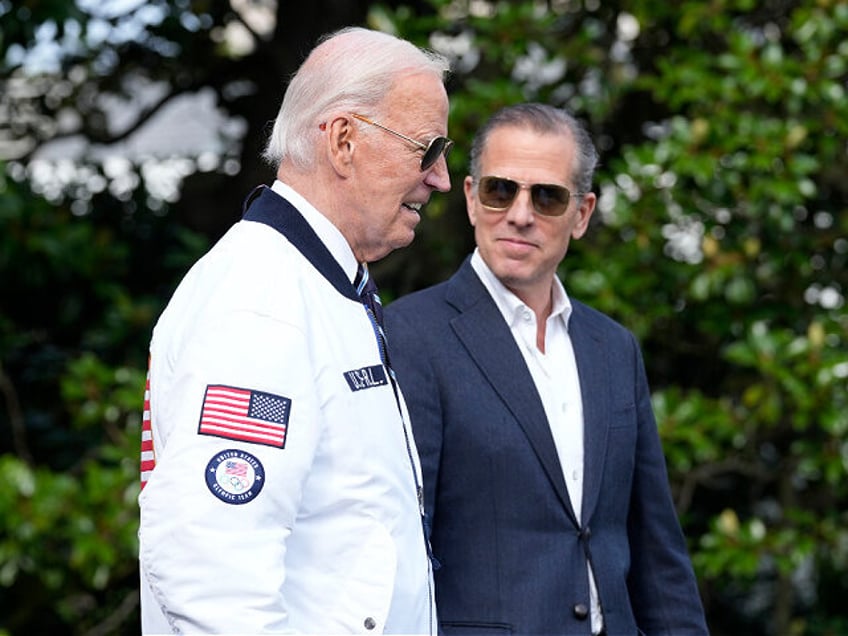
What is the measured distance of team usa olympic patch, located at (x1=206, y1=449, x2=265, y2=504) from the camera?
1665mm

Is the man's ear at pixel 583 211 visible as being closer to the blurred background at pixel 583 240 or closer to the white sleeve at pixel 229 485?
the white sleeve at pixel 229 485

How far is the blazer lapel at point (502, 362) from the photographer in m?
2.60

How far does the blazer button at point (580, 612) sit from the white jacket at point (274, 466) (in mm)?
666

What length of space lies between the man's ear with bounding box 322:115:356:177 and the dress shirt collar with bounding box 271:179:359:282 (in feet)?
0.24

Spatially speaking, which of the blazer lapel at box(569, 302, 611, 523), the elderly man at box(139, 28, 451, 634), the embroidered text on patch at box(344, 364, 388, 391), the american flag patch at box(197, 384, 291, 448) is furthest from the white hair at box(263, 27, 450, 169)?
the blazer lapel at box(569, 302, 611, 523)

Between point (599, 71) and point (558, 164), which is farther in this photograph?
point (599, 71)

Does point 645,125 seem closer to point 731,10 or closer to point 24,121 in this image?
point 731,10

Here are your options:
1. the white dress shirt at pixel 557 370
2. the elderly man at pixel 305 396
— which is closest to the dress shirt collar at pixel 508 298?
the white dress shirt at pixel 557 370

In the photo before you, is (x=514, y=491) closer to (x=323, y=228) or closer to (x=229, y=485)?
(x=323, y=228)

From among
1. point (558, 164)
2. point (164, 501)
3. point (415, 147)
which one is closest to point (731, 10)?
point (558, 164)

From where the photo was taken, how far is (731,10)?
4965mm

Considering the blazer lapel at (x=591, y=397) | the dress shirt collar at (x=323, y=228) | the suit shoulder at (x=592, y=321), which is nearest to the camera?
the dress shirt collar at (x=323, y=228)

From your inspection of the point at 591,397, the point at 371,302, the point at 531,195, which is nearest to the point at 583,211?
the point at 531,195

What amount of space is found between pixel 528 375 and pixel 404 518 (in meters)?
0.84
